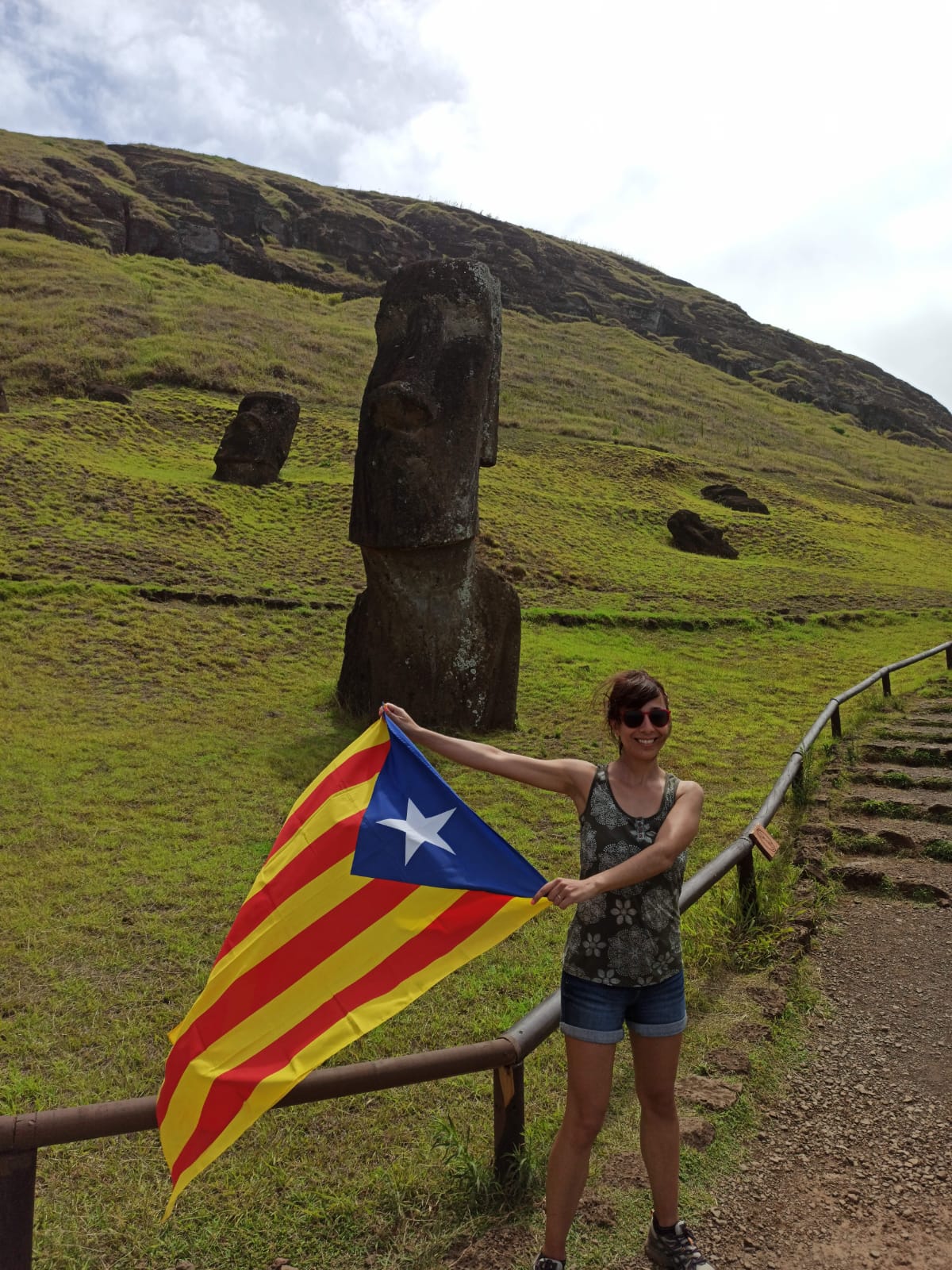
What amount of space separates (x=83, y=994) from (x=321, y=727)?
510cm

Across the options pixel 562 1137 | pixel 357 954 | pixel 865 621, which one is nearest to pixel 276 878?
pixel 357 954

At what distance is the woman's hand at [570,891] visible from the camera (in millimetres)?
2598

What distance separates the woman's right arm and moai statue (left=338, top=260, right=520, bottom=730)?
6.23m

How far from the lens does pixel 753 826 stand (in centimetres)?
536

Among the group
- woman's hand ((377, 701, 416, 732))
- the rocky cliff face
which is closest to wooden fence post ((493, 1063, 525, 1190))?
woman's hand ((377, 701, 416, 732))

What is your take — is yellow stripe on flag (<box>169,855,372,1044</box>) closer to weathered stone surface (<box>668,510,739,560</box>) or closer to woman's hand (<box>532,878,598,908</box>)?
woman's hand (<box>532,878,598,908</box>)

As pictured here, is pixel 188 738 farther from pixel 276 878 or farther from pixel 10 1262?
pixel 10 1262

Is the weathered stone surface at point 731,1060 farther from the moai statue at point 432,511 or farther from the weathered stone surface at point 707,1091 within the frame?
the moai statue at point 432,511

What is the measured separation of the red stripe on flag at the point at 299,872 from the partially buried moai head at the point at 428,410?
6.20 metres

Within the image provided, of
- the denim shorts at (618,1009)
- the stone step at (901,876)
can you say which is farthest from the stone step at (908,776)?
the denim shorts at (618,1009)

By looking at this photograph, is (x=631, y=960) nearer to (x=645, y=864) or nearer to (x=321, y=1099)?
(x=645, y=864)

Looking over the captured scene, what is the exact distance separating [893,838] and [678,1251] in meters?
4.71

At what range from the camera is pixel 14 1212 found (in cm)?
244

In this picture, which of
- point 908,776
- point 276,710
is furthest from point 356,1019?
point 276,710
